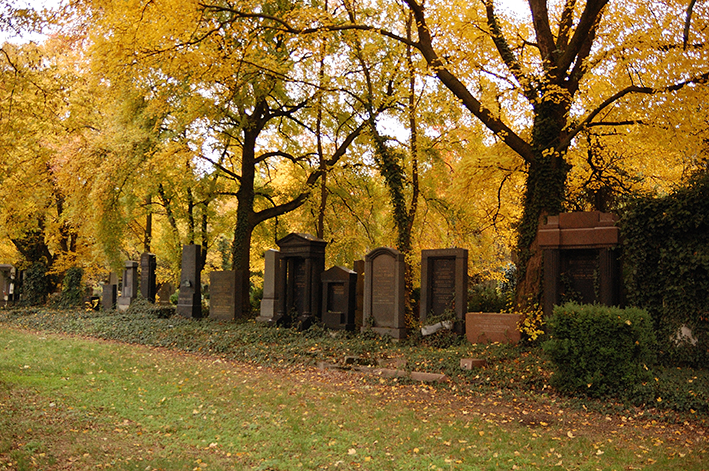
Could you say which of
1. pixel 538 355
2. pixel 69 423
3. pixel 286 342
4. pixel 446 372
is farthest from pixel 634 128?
pixel 69 423

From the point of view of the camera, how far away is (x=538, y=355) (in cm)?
999

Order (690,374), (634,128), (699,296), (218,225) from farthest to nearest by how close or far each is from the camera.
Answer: (218,225), (634,128), (699,296), (690,374)

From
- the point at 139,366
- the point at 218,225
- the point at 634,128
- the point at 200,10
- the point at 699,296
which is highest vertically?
the point at 200,10

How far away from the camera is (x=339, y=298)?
15.2 metres

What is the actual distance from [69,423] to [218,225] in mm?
17739

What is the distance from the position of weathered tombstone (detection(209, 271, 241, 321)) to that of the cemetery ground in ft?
17.3

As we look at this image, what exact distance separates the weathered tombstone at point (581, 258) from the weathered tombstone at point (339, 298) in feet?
17.2

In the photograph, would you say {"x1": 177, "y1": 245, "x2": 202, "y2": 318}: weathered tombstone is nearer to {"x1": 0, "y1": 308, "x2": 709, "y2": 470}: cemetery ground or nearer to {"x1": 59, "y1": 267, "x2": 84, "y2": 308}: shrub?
{"x1": 0, "y1": 308, "x2": 709, "y2": 470}: cemetery ground

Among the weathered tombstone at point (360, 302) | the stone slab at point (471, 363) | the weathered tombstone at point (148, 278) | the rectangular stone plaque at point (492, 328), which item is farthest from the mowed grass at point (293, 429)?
the weathered tombstone at point (148, 278)

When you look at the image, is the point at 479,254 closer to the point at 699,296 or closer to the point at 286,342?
the point at 286,342

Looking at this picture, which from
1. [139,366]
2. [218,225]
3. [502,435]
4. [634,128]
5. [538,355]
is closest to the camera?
[502,435]

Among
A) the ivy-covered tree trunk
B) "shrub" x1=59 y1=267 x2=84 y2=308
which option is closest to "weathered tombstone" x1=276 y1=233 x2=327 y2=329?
the ivy-covered tree trunk

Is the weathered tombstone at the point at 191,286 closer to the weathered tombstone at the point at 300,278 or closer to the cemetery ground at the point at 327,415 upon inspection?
the weathered tombstone at the point at 300,278

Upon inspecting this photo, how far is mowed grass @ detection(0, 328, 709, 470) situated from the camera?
208 inches
